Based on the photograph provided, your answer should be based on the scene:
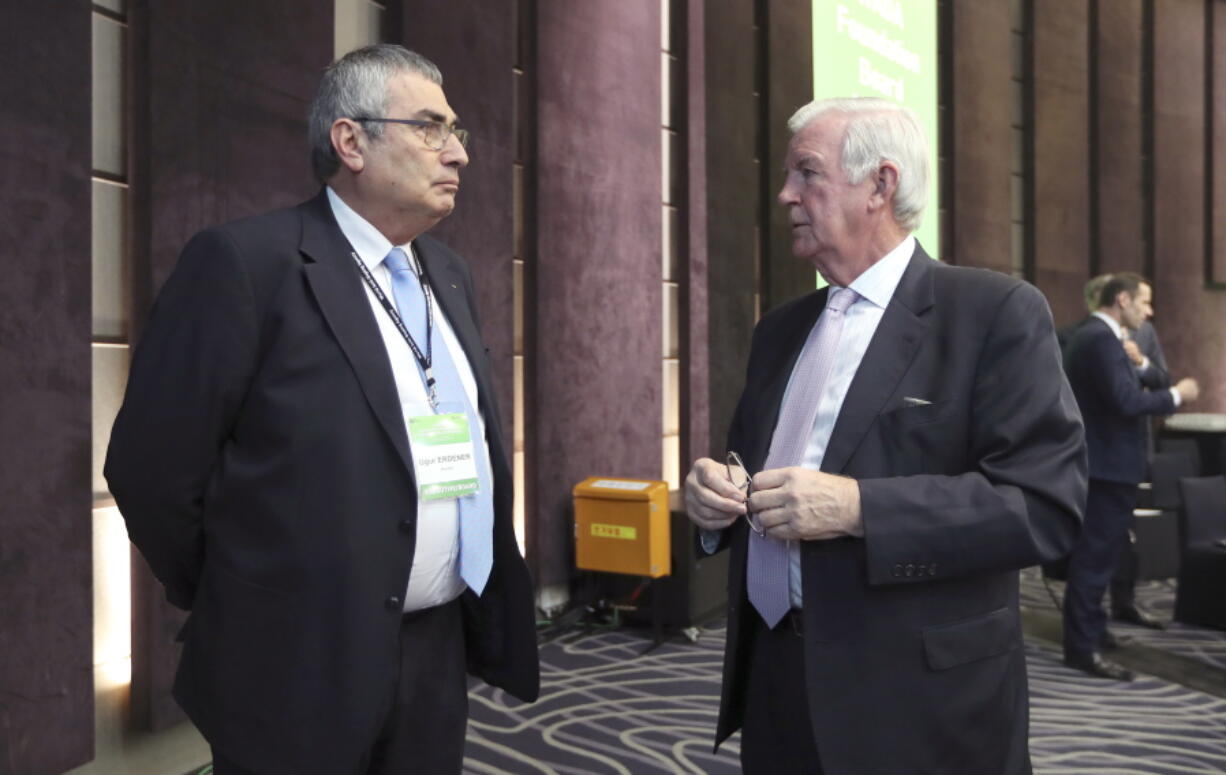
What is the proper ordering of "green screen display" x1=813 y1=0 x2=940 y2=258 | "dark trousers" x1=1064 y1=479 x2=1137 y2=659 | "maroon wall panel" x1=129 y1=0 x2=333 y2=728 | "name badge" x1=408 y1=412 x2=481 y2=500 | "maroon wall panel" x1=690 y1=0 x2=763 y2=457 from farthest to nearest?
"green screen display" x1=813 y1=0 x2=940 y2=258 → "maroon wall panel" x1=690 y1=0 x2=763 y2=457 → "dark trousers" x1=1064 y1=479 x2=1137 y2=659 → "maroon wall panel" x1=129 y1=0 x2=333 y2=728 → "name badge" x1=408 y1=412 x2=481 y2=500

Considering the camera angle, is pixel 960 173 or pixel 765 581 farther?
pixel 960 173

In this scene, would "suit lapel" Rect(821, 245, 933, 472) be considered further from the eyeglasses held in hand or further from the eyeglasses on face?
the eyeglasses on face

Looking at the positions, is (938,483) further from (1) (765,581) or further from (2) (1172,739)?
(2) (1172,739)

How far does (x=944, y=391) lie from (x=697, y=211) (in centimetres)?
458

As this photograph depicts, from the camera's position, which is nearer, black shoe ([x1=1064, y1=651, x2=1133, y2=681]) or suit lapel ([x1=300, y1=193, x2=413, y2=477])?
suit lapel ([x1=300, y1=193, x2=413, y2=477])

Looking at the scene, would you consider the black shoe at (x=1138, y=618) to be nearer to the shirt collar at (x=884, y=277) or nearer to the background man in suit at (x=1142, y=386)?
the background man in suit at (x=1142, y=386)

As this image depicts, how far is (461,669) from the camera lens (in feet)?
5.43

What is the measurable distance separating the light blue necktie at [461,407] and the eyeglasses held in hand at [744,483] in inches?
16.5

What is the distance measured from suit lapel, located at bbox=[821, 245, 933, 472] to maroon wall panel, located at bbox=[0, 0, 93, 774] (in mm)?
2276

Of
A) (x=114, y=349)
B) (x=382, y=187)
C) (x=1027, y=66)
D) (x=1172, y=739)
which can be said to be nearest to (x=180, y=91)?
(x=114, y=349)

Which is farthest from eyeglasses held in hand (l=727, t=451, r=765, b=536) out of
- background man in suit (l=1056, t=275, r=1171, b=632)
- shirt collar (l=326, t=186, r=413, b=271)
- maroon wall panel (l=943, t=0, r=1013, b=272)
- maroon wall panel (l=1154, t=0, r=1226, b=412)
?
maroon wall panel (l=1154, t=0, r=1226, b=412)

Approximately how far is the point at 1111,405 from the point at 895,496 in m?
3.15

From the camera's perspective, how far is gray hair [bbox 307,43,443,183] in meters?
1.64

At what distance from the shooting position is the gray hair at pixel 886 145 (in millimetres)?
Answer: 1458
